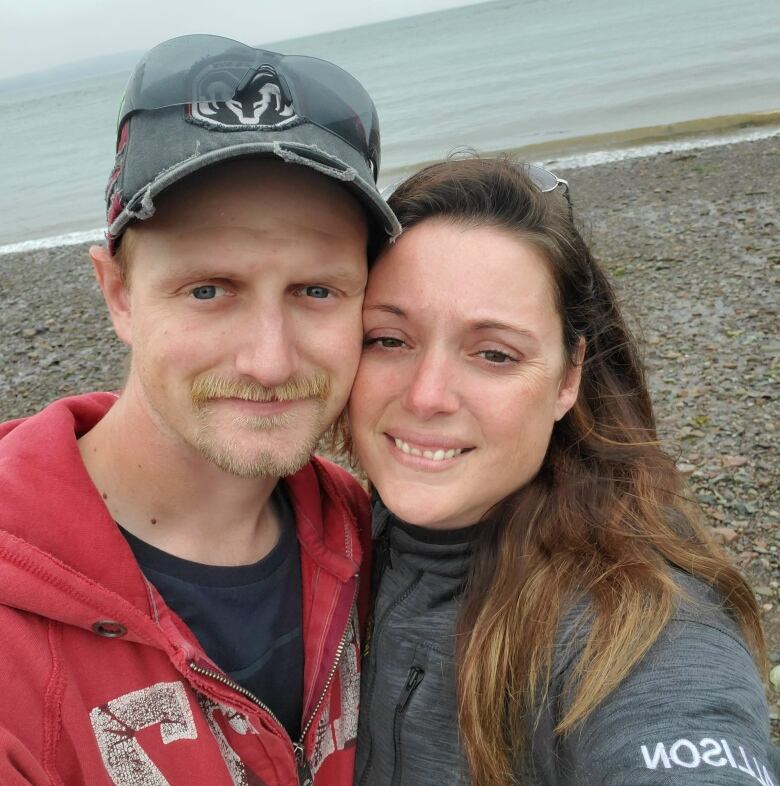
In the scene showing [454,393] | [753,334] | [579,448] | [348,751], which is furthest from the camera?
[753,334]

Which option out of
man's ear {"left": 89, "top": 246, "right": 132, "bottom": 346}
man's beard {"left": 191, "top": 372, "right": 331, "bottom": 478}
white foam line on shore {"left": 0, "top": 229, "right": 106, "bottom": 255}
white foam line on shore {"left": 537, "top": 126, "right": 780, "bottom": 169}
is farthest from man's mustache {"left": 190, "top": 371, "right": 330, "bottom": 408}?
white foam line on shore {"left": 0, "top": 229, "right": 106, "bottom": 255}

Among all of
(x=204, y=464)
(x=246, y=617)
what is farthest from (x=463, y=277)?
(x=246, y=617)

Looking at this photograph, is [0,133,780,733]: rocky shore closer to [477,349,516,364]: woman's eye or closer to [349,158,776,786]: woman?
[349,158,776,786]: woman

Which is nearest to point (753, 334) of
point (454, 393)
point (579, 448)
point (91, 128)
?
point (579, 448)

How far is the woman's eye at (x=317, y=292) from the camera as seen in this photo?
7.92 feet

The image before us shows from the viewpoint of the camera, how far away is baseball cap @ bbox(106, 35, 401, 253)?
2.12 meters

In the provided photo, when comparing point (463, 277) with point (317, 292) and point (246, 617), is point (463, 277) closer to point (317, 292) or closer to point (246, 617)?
point (317, 292)

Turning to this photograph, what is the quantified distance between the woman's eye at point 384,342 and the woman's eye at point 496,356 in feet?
1.00

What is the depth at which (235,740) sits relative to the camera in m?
2.22

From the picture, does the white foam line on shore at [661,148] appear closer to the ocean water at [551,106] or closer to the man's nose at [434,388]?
the ocean water at [551,106]

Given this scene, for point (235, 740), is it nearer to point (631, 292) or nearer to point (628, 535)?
point (628, 535)

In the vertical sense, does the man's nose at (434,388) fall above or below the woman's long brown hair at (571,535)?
above

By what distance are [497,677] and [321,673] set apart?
0.61m

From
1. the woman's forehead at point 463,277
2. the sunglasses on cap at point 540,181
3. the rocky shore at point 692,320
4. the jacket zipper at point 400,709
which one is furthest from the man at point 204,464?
the rocky shore at point 692,320
